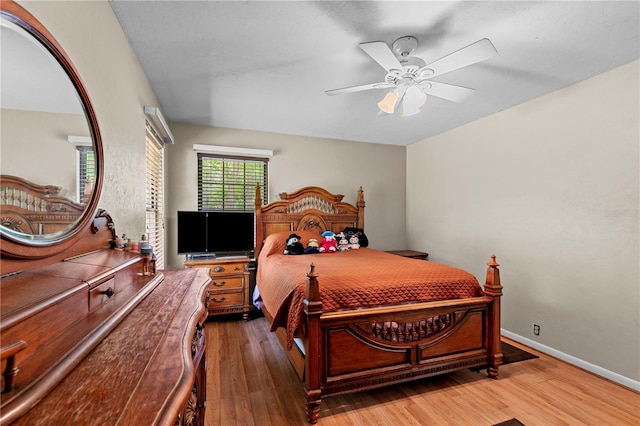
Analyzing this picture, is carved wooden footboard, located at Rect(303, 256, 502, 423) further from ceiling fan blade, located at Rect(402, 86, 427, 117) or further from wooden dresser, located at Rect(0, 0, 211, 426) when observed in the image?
ceiling fan blade, located at Rect(402, 86, 427, 117)

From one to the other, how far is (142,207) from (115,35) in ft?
3.92

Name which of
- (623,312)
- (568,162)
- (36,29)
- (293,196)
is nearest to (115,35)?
(36,29)

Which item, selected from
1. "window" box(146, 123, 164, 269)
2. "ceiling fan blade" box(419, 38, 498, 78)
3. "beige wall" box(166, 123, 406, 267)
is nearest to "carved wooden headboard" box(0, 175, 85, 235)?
"window" box(146, 123, 164, 269)

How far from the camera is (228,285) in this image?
141 inches

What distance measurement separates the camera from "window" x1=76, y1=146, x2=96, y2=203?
3.95 ft

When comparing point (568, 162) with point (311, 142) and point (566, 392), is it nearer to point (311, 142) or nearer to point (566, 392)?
point (566, 392)

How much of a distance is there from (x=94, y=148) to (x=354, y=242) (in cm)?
322

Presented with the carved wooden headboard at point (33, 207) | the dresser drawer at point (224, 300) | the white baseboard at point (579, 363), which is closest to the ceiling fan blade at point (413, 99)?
the carved wooden headboard at point (33, 207)

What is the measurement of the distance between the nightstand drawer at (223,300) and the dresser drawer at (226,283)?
3.3 inches

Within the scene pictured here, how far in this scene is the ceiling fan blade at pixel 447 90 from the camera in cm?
222

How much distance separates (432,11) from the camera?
1.72 meters

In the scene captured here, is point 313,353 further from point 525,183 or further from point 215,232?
point 525,183

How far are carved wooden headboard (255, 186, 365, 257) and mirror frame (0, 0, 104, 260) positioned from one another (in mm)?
2619

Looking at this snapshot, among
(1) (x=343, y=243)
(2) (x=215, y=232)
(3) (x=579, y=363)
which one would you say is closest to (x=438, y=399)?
(3) (x=579, y=363)
